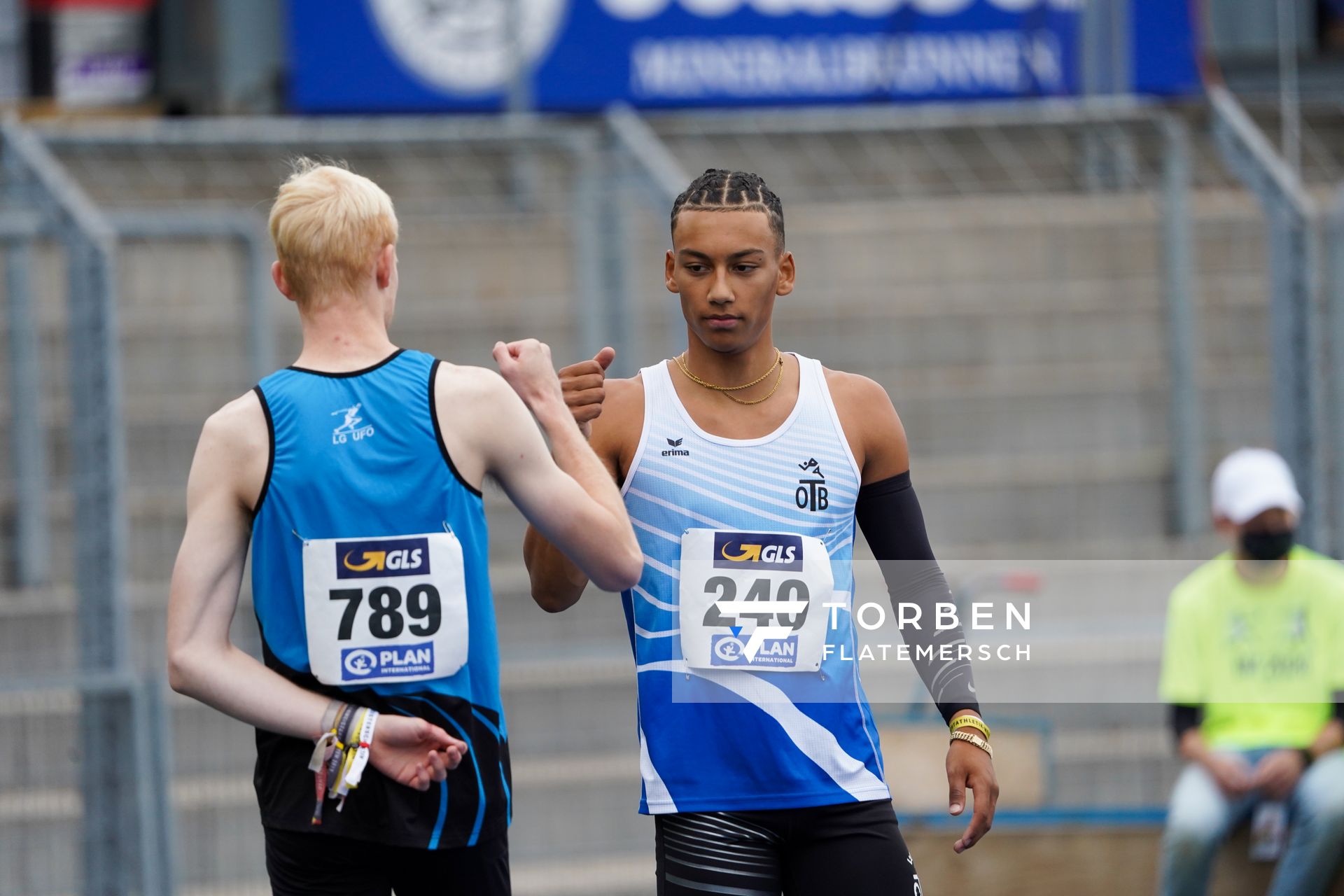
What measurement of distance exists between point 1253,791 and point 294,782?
12.1 feet

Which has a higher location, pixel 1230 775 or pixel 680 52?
pixel 680 52

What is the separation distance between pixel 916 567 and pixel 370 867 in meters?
A: 1.21

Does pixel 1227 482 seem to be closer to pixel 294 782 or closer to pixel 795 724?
pixel 795 724

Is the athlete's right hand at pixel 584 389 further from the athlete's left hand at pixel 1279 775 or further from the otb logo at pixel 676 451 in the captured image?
the athlete's left hand at pixel 1279 775

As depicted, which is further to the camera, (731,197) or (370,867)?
(731,197)

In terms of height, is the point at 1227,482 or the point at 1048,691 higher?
the point at 1227,482

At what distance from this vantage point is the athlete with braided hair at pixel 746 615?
3096mm

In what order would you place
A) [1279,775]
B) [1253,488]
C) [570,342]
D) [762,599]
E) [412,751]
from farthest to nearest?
[570,342], [1253,488], [1279,775], [762,599], [412,751]

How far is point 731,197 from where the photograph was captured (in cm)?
319

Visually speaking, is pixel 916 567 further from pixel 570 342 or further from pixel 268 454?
pixel 570 342

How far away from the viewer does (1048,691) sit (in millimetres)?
6812

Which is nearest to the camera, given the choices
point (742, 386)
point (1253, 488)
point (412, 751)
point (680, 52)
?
point (412, 751)

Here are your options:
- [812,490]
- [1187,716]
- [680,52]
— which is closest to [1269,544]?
[1187,716]

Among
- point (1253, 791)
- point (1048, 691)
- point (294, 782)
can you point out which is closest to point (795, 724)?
point (294, 782)
